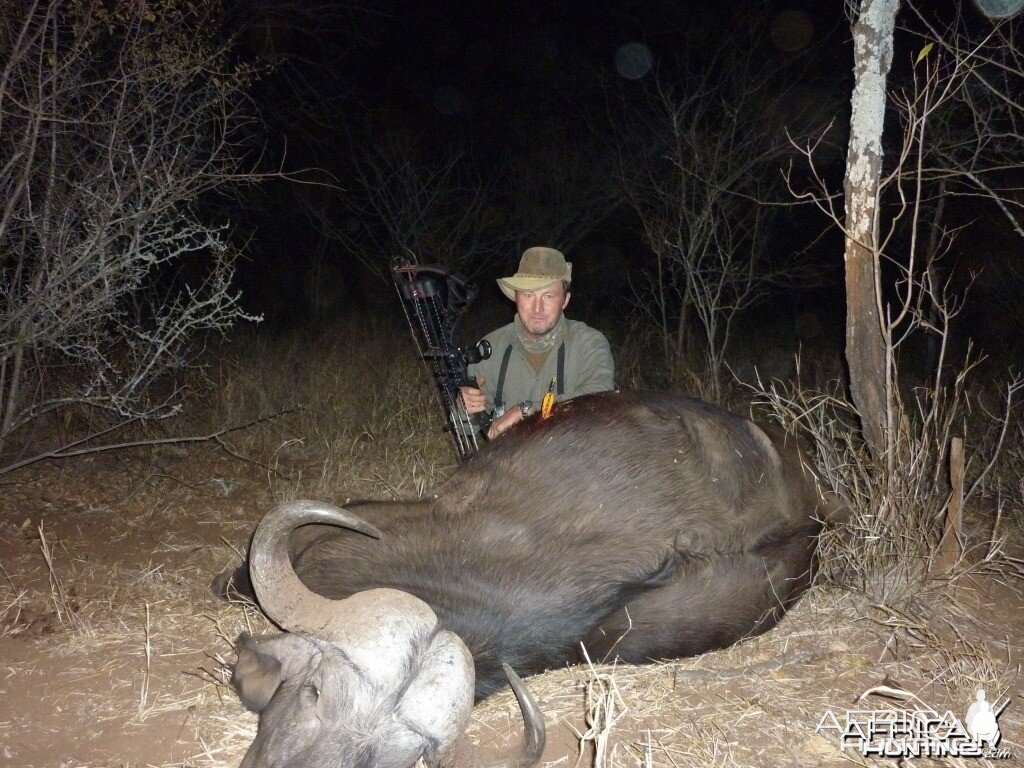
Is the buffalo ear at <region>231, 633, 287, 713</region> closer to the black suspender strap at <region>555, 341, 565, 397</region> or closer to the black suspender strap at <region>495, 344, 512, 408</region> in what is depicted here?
the black suspender strap at <region>495, 344, 512, 408</region>

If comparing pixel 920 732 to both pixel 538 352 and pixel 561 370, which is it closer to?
pixel 561 370

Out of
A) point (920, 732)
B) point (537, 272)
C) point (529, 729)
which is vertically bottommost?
point (920, 732)

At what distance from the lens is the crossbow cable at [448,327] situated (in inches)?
173

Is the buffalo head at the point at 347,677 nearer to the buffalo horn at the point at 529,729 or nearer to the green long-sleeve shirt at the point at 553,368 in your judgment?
the buffalo horn at the point at 529,729

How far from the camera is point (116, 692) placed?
2885 millimetres

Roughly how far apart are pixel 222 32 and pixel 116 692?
5.77 metres

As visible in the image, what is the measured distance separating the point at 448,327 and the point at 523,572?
182 cm

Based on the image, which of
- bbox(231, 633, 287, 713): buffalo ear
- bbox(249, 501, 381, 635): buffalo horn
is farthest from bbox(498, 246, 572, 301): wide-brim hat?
bbox(231, 633, 287, 713): buffalo ear

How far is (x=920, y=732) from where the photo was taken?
259 cm

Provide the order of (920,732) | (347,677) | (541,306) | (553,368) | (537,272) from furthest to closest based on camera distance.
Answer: (553,368) < (541,306) < (537,272) < (920,732) < (347,677)

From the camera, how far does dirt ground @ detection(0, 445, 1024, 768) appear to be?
258 cm

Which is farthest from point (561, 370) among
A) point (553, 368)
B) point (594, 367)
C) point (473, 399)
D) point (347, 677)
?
point (347, 677)

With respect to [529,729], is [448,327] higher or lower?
higher

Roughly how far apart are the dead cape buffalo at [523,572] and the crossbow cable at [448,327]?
1.01 meters
